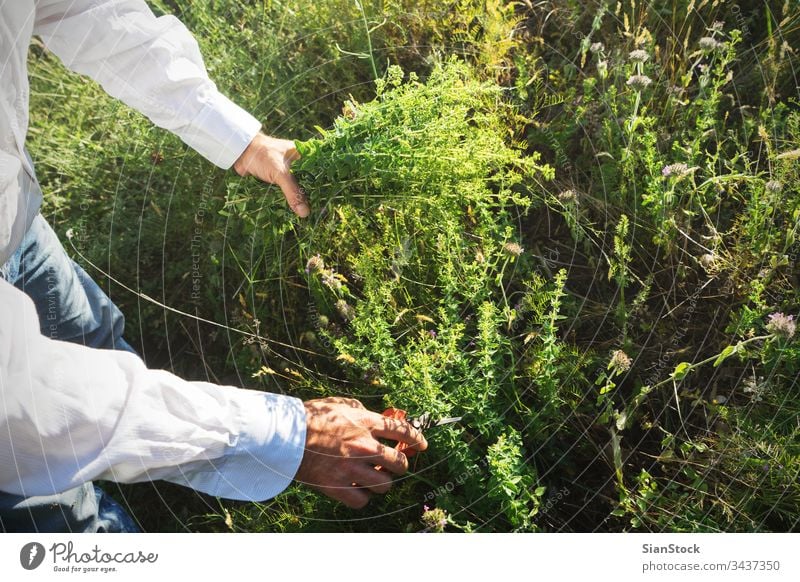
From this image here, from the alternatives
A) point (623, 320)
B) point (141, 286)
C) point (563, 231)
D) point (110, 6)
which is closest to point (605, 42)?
point (563, 231)

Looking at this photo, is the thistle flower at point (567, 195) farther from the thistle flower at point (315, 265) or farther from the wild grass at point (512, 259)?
the thistle flower at point (315, 265)

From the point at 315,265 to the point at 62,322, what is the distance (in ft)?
1.32

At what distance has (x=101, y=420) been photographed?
0.73 meters

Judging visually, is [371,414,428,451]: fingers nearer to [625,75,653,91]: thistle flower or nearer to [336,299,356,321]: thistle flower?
[336,299,356,321]: thistle flower

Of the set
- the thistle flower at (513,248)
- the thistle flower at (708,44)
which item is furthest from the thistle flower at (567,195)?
the thistle flower at (708,44)

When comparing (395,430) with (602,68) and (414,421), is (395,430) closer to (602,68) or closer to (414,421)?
(414,421)

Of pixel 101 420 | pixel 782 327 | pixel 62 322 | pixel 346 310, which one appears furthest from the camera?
pixel 62 322

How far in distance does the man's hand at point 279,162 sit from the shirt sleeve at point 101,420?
0.97ft

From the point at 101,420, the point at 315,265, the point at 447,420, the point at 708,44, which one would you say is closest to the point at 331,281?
the point at 315,265

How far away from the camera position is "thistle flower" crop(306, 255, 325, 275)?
946 mm

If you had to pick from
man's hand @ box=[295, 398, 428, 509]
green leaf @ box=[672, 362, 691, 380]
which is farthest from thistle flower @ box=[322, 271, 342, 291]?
green leaf @ box=[672, 362, 691, 380]
